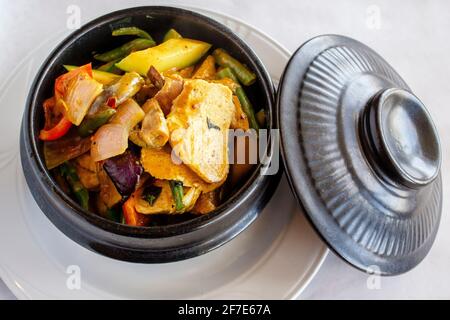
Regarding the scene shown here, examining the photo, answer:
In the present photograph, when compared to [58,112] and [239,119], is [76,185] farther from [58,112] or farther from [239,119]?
[239,119]

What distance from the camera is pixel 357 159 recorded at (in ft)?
3.82

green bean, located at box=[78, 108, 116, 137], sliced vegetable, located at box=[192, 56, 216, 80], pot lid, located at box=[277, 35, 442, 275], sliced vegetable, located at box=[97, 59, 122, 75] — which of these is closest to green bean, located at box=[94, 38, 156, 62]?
sliced vegetable, located at box=[97, 59, 122, 75]

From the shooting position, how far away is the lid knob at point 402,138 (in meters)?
1.14

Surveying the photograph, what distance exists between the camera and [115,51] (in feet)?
4.31

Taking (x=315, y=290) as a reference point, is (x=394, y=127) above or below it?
above

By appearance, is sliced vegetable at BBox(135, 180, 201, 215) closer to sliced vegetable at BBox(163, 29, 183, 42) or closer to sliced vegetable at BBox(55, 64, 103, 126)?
sliced vegetable at BBox(55, 64, 103, 126)

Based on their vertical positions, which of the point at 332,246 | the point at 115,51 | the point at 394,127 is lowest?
the point at 332,246

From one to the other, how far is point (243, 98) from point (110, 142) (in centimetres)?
36

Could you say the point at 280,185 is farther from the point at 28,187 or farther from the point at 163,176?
the point at 28,187

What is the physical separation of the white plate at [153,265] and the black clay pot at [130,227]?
78 mm

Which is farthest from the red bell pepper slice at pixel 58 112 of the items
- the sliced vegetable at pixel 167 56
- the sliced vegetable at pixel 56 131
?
the sliced vegetable at pixel 167 56

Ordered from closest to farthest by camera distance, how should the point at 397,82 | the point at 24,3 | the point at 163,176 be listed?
the point at 163,176
the point at 397,82
the point at 24,3

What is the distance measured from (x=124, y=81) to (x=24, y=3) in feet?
2.52

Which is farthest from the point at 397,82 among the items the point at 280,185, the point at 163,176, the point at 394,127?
the point at 163,176
